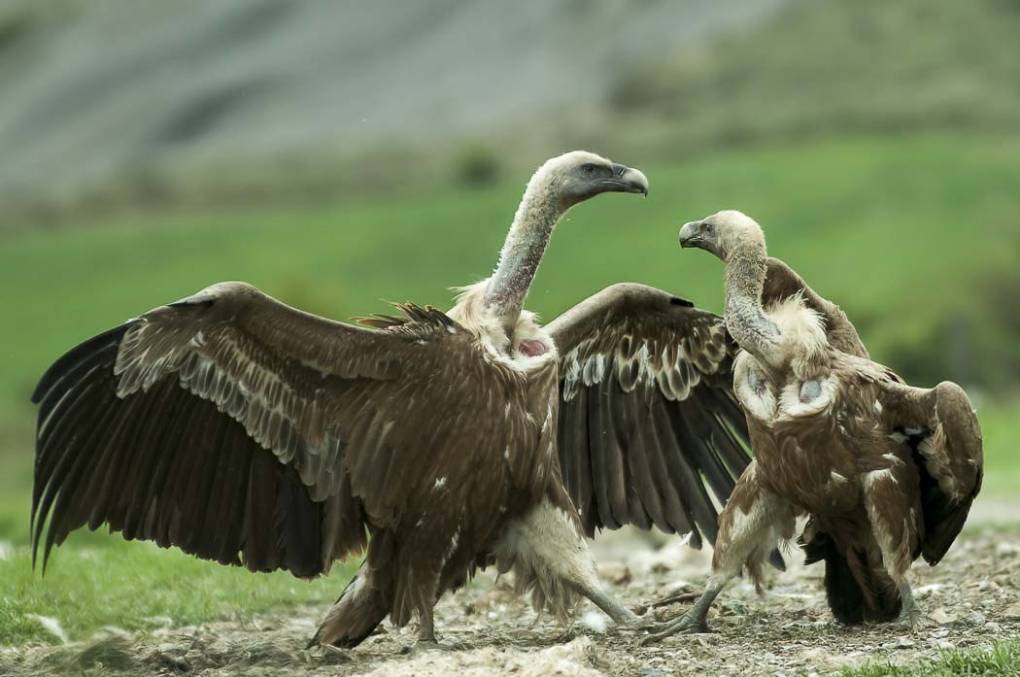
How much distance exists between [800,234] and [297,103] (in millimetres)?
37015

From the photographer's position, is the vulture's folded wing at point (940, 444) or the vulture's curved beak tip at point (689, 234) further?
the vulture's curved beak tip at point (689, 234)

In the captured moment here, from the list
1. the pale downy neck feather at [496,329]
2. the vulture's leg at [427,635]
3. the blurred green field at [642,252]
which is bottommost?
the vulture's leg at [427,635]

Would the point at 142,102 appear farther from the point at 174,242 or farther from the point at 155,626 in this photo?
the point at 155,626

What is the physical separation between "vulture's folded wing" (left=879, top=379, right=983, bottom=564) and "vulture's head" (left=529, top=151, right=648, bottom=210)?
1.62 meters

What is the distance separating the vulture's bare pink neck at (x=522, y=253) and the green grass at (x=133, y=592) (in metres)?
2.61

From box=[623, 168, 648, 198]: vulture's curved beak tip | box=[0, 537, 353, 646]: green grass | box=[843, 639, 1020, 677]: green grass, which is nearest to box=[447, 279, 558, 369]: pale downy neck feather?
box=[623, 168, 648, 198]: vulture's curved beak tip

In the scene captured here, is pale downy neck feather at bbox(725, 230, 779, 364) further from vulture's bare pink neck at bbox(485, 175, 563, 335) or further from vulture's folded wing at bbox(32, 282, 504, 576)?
vulture's folded wing at bbox(32, 282, 504, 576)

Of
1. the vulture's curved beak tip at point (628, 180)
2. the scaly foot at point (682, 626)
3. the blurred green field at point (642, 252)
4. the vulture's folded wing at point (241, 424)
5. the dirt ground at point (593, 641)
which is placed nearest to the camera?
the dirt ground at point (593, 641)

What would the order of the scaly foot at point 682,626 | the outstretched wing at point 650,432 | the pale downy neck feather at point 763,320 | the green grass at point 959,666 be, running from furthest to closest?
the outstretched wing at point 650,432 → the scaly foot at point 682,626 → the pale downy neck feather at point 763,320 → the green grass at point 959,666

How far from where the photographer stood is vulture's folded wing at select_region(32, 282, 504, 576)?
7.64m

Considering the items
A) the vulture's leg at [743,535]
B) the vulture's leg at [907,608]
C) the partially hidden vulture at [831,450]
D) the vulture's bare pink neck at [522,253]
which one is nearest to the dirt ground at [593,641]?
the vulture's leg at [907,608]

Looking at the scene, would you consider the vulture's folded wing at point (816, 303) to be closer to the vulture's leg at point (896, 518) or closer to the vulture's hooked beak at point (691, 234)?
the vulture's hooked beak at point (691, 234)

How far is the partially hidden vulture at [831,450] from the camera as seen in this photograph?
25.6 ft

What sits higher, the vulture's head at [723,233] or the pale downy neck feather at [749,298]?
the vulture's head at [723,233]
